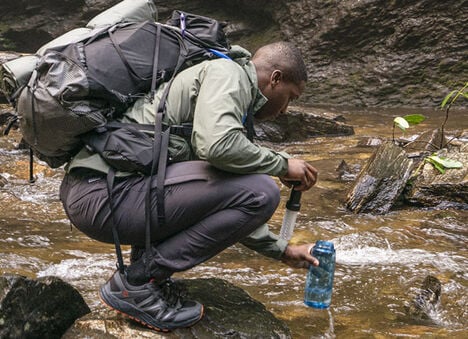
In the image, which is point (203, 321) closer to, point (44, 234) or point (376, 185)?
point (44, 234)

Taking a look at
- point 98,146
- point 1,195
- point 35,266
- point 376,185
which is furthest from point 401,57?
point 98,146

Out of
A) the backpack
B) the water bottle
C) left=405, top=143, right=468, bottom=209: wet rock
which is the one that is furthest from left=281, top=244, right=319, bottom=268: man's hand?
left=405, top=143, right=468, bottom=209: wet rock

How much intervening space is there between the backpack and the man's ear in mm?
241

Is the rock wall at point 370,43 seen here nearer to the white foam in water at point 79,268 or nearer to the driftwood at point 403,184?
the driftwood at point 403,184

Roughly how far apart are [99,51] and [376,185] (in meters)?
3.86

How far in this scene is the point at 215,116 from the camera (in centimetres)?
231

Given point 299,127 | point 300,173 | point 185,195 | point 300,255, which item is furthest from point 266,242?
point 299,127

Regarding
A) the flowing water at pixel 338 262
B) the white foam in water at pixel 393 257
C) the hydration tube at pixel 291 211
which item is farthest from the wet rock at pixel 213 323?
the white foam in water at pixel 393 257

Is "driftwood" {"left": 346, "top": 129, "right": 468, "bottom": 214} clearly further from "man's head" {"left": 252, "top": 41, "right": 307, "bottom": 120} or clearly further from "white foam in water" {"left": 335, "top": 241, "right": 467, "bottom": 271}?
"man's head" {"left": 252, "top": 41, "right": 307, "bottom": 120}

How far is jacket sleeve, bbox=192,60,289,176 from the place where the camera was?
91.0 inches

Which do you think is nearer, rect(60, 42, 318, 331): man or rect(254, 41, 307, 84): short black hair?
rect(60, 42, 318, 331): man

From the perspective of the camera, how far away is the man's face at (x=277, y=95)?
2.71 m

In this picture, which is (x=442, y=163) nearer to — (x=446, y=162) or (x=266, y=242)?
(x=446, y=162)

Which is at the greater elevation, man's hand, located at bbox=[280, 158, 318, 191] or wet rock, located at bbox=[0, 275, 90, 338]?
man's hand, located at bbox=[280, 158, 318, 191]
